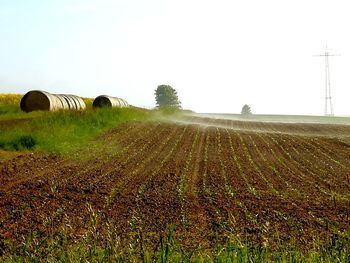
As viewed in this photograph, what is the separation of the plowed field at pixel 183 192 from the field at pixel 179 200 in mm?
31

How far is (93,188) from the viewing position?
495 inches

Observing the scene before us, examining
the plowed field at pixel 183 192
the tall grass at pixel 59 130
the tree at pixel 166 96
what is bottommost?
the plowed field at pixel 183 192

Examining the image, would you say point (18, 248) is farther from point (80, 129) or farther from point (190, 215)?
point (80, 129)

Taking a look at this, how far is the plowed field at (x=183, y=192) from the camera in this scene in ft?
30.0

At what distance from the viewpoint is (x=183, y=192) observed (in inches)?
488

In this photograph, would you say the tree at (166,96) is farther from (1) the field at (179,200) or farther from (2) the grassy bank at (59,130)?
(1) the field at (179,200)

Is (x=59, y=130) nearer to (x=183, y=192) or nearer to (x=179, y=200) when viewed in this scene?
(x=183, y=192)

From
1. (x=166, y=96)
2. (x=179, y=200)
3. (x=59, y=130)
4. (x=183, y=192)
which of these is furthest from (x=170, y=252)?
(x=166, y=96)

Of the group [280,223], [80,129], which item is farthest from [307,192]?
[80,129]

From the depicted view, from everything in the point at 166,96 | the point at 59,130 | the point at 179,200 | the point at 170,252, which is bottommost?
the point at 179,200

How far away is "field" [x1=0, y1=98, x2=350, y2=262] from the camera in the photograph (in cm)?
647

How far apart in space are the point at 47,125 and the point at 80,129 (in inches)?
65.9

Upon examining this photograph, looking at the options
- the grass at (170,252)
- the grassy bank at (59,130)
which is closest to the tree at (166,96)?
the grassy bank at (59,130)

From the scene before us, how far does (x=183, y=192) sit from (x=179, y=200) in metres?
0.86
